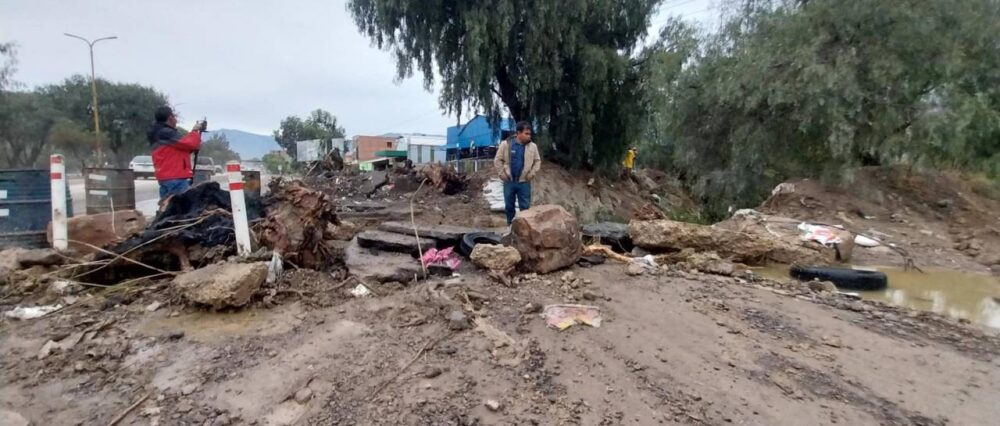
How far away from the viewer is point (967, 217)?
8695 mm

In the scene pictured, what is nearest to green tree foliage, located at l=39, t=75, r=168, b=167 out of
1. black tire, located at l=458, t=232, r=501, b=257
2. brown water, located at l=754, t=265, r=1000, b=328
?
black tire, located at l=458, t=232, r=501, b=257

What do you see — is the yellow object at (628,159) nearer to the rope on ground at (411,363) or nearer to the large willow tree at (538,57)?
the large willow tree at (538,57)

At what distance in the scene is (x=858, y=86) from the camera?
A: 29.2 feet

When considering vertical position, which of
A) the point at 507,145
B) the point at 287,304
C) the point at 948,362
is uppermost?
the point at 507,145

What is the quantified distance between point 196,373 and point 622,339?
253cm

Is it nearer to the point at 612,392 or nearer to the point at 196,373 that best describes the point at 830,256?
the point at 612,392

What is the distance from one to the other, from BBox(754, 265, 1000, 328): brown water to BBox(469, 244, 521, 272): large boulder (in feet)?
9.68

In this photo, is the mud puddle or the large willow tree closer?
the mud puddle

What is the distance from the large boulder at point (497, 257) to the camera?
430cm

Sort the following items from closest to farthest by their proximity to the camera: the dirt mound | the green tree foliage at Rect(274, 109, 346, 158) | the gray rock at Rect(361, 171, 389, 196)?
1. the dirt mound
2. the gray rock at Rect(361, 171, 389, 196)
3. the green tree foliage at Rect(274, 109, 346, 158)

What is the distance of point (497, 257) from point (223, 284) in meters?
2.12

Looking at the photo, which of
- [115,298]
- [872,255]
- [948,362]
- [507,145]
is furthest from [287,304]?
[872,255]

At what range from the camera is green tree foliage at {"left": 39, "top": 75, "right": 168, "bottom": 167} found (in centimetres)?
3253

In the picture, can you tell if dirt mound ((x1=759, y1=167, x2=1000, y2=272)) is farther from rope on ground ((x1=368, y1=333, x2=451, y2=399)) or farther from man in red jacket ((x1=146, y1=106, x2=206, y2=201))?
man in red jacket ((x1=146, y1=106, x2=206, y2=201))
